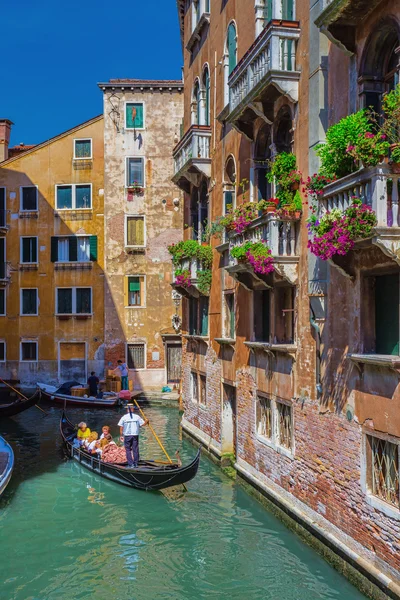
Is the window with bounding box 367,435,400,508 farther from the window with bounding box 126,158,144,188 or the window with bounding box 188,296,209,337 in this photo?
the window with bounding box 126,158,144,188

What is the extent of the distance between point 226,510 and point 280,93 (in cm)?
593

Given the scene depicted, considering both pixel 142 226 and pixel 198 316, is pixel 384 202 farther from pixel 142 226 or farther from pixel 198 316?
pixel 142 226

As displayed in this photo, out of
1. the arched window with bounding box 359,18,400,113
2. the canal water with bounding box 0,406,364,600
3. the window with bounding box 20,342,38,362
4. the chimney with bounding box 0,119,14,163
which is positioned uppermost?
the chimney with bounding box 0,119,14,163

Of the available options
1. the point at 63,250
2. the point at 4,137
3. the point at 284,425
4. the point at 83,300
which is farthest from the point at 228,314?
the point at 4,137

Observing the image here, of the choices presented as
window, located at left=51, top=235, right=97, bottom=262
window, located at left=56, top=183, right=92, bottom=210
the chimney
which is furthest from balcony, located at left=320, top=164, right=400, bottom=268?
the chimney

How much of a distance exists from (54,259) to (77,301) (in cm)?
173

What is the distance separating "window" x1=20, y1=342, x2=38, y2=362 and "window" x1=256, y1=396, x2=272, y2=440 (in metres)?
16.0

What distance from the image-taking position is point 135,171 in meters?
24.9

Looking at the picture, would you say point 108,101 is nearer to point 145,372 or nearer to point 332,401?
point 145,372

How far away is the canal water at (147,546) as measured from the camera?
24.6 ft

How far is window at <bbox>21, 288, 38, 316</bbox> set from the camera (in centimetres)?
2541

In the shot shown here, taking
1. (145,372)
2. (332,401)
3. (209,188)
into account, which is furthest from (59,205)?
(332,401)

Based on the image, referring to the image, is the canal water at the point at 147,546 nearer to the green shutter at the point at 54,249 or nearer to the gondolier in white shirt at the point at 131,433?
the gondolier in white shirt at the point at 131,433

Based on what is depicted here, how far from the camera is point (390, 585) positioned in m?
6.39
